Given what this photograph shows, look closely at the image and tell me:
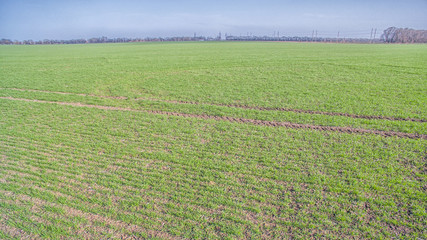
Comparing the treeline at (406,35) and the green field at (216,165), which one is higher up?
the treeline at (406,35)

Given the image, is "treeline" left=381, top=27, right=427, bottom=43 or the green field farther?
"treeline" left=381, top=27, right=427, bottom=43

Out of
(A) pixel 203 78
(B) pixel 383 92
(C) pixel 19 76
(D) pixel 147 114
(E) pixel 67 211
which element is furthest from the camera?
(C) pixel 19 76

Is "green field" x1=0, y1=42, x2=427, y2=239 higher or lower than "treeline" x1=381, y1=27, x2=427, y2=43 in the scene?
lower

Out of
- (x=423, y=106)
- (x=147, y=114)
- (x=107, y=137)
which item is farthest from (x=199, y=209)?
(x=423, y=106)

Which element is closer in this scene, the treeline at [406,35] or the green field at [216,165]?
the green field at [216,165]

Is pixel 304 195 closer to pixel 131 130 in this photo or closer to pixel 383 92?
pixel 131 130
